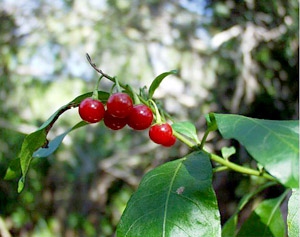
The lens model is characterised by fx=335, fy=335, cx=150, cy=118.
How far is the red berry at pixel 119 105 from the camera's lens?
0.78 meters

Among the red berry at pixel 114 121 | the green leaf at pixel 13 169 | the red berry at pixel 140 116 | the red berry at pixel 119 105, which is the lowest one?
the green leaf at pixel 13 169

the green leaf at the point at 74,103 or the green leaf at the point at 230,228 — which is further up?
the green leaf at the point at 74,103

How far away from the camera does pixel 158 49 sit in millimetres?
4008

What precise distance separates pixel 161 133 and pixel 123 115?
4.4 inches

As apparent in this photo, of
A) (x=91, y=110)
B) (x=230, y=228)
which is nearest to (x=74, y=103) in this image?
(x=91, y=110)

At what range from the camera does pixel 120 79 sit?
3.96 metres

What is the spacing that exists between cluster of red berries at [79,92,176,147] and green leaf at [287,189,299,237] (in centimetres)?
32

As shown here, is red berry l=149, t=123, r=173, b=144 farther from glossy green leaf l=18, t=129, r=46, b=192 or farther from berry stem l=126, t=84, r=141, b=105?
glossy green leaf l=18, t=129, r=46, b=192

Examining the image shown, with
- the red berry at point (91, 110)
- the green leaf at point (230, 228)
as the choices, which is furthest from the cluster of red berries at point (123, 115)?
the green leaf at point (230, 228)

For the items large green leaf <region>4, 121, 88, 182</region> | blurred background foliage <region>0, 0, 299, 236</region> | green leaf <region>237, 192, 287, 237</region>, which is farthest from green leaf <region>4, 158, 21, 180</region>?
blurred background foliage <region>0, 0, 299, 236</region>

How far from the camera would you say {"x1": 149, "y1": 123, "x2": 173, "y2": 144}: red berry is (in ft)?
2.79

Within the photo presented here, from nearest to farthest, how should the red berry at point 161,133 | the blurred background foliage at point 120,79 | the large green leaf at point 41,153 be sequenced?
1. the red berry at point 161,133
2. the large green leaf at point 41,153
3. the blurred background foliage at point 120,79

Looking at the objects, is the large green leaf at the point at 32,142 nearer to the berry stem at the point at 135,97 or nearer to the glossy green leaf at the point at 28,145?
the glossy green leaf at the point at 28,145

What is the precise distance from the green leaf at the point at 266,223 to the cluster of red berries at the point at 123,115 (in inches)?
20.0
